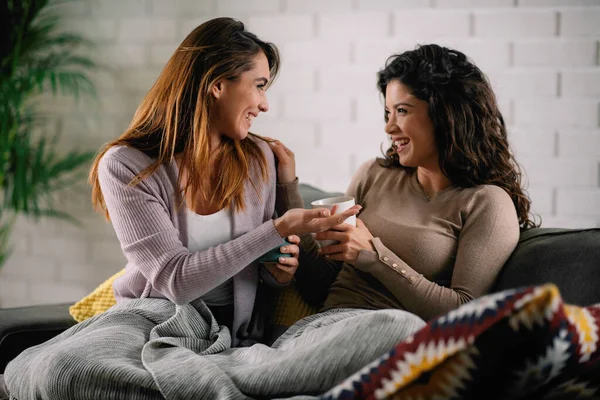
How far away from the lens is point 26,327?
1.85m

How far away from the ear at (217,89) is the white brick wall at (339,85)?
3.31 ft

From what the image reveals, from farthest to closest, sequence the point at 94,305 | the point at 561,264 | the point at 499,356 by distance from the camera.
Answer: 1. the point at 94,305
2. the point at 561,264
3. the point at 499,356

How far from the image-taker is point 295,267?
172 cm

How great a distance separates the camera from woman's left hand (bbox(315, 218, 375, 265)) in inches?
66.1

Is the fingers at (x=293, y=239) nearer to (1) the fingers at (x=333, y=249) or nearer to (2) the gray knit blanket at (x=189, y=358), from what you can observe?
(1) the fingers at (x=333, y=249)

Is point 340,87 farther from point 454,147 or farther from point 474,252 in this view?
point 474,252

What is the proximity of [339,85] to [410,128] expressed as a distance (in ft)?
3.09

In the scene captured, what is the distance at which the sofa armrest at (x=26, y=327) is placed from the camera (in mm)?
1820

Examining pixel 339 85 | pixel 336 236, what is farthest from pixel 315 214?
pixel 339 85

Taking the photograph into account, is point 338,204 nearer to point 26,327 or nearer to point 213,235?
point 213,235

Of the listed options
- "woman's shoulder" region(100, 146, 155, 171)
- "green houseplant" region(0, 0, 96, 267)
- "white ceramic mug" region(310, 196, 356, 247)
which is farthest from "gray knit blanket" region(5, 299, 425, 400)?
"green houseplant" region(0, 0, 96, 267)

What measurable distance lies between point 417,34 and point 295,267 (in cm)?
115

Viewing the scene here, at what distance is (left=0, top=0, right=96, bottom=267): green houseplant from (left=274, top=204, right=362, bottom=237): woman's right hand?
64.0 inches

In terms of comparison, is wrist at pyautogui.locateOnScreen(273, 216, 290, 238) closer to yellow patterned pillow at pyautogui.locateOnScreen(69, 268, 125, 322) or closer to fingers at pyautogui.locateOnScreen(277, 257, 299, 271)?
fingers at pyautogui.locateOnScreen(277, 257, 299, 271)
